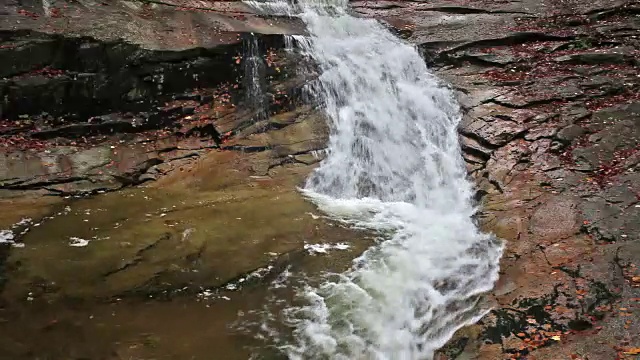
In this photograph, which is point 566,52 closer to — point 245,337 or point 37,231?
point 245,337

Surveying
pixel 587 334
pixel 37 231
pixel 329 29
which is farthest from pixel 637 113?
A: pixel 37 231

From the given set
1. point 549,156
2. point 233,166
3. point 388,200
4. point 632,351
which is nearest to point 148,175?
point 233,166

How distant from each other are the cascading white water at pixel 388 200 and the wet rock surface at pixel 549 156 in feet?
1.25

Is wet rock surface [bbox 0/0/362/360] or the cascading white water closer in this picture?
wet rock surface [bbox 0/0/362/360]

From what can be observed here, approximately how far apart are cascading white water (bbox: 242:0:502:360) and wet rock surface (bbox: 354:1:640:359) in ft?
1.25

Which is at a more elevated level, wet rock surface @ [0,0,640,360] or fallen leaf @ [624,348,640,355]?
wet rock surface @ [0,0,640,360]

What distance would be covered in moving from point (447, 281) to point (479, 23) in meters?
8.47

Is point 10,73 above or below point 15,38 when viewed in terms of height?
below

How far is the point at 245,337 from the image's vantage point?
4980 mm

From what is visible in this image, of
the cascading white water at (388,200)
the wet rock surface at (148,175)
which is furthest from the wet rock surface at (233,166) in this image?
the cascading white water at (388,200)

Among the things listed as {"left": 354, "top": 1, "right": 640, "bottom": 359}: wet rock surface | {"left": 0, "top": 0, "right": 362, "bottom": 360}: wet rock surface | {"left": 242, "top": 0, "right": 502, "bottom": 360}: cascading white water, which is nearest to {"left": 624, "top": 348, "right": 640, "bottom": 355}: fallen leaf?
{"left": 354, "top": 1, "right": 640, "bottom": 359}: wet rock surface

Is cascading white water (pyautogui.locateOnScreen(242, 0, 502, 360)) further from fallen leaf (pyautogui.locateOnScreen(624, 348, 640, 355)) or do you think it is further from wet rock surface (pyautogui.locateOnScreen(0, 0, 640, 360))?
fallen leaf (pyautogui.locateOnScreen(624, 348, 640, 355))

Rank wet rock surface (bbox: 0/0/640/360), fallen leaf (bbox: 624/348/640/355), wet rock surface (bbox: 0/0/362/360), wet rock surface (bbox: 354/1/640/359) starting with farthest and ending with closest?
wet rock surface (bbox: 354/1/640/359) → wet rock surface (bbox: 0/0/640/360) → wet rock surface (bbox: 0/0/362/360) → fallen leaf (bbox: 624/348/640/355)

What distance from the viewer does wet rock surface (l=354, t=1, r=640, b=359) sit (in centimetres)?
553
